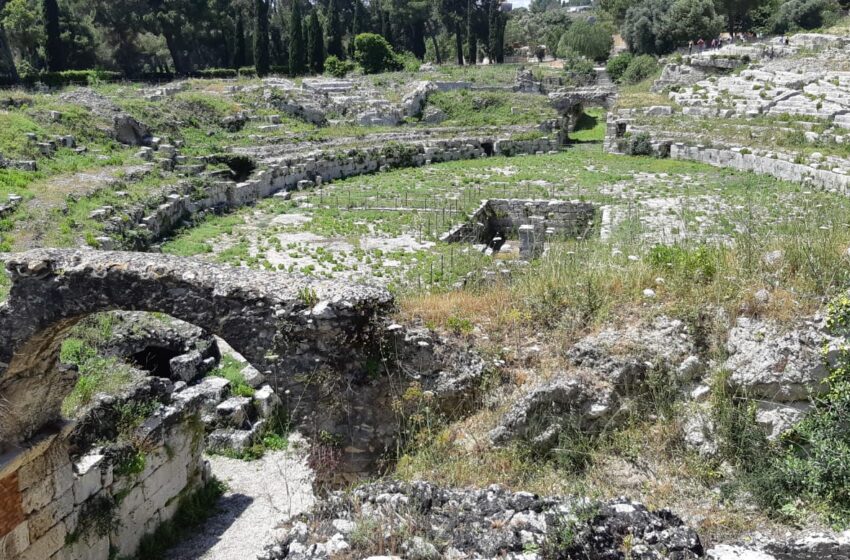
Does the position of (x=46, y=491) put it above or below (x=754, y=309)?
below

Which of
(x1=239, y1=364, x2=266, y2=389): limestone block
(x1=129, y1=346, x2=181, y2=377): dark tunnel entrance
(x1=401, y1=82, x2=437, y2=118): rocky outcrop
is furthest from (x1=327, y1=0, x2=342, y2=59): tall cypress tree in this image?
(x1=239, y1=364, x2=266, y2=389): limestone block

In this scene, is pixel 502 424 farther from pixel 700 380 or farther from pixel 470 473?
pixel 700 380

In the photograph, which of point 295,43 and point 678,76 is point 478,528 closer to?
point 678,76

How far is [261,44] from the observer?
5109 cm

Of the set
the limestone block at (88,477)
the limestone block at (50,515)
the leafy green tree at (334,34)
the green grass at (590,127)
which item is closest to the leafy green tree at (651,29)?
the green grass at (590,127)

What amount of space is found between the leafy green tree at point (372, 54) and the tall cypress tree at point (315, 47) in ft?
8.81

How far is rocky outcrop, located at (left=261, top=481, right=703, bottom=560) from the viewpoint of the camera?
481 centimetres

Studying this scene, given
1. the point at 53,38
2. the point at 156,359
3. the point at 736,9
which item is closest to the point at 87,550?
the point at 156,359

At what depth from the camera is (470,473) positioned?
668 cm

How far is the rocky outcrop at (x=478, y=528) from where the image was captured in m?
4.81

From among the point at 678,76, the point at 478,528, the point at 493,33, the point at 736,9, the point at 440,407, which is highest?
the point at 736,9

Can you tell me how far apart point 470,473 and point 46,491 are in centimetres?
481

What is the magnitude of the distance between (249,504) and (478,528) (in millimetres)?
5849

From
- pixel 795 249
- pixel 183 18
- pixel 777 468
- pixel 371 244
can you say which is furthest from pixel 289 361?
pixel 183 18
